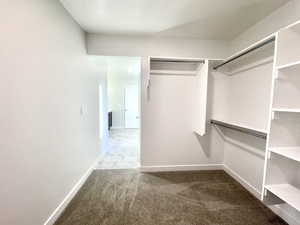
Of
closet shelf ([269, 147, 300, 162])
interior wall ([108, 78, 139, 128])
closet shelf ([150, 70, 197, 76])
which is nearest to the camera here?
closet shelf ([269, 147, 300, 162])

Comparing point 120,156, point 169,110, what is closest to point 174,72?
point 169,110

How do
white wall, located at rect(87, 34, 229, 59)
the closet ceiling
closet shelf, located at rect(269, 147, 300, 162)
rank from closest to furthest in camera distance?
closet shelf, located at rect(269, 147, 300, 162)
the closet ceiling
white wall, located at rect(87, 34, 229, 59)

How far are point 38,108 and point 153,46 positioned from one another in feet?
6.85

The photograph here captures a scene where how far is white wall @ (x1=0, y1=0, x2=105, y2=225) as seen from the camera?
1.12 meters

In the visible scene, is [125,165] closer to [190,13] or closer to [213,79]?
[213,79]

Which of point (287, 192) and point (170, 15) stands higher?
point (170, 15)

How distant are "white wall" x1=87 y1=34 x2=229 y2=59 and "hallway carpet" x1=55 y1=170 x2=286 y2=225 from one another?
7.40 ft

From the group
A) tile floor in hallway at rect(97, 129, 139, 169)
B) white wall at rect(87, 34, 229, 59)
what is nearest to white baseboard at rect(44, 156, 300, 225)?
tile floor in hallway at rect(97, 129, 139, 169)

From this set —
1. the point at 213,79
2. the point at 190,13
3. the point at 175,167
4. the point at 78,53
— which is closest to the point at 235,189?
the point at 175,167

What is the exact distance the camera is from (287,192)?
4.79 ft

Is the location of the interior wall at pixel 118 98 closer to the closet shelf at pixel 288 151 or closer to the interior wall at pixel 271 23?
the interior wall at pixel 271 23

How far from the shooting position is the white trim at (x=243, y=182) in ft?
7.20

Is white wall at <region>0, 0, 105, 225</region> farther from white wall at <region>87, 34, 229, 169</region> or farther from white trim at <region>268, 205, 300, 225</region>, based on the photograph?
white trim at <region>268, 205, 300, 225</region>

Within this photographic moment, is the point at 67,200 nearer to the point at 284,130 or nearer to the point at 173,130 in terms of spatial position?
the point at 173,130
